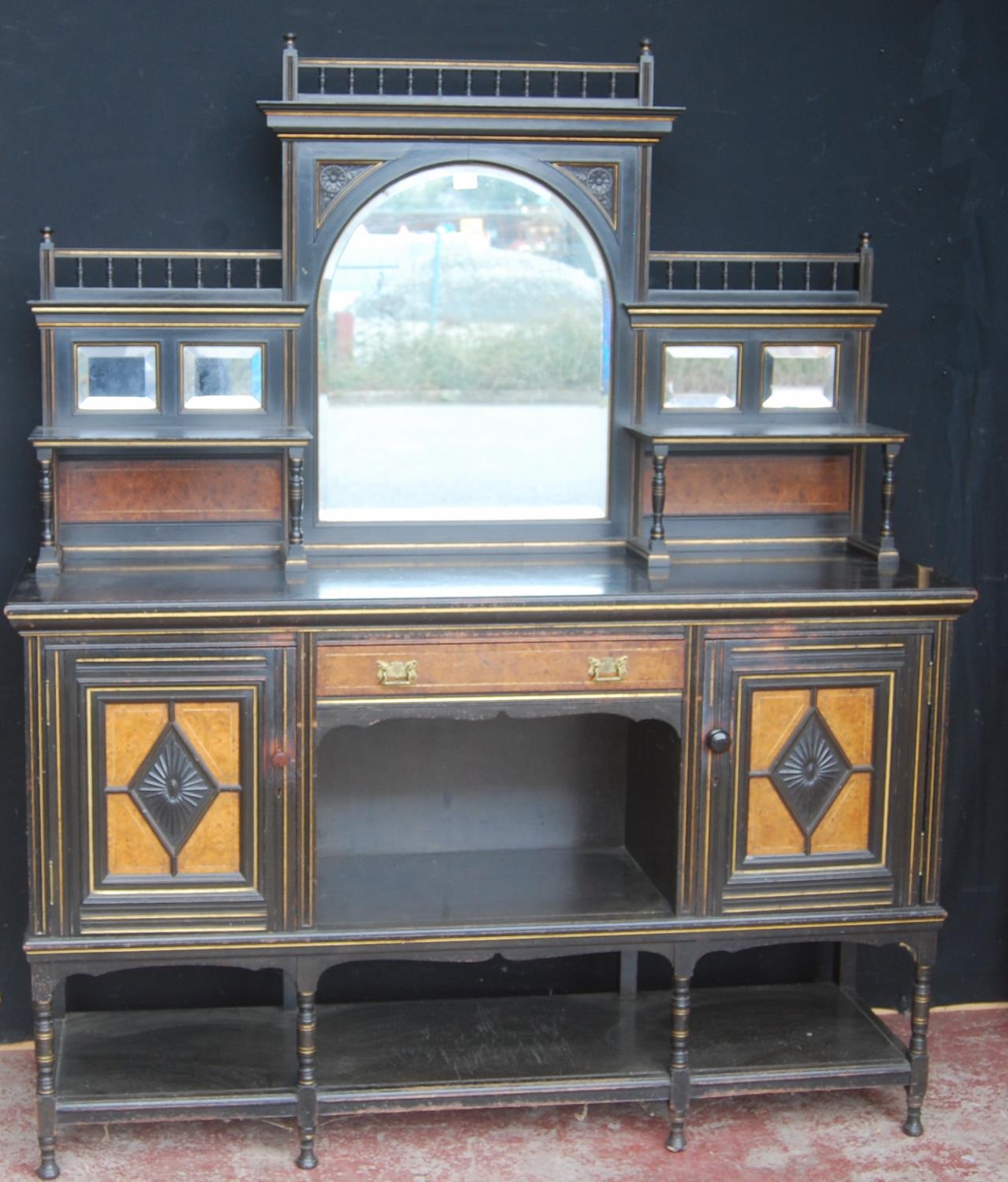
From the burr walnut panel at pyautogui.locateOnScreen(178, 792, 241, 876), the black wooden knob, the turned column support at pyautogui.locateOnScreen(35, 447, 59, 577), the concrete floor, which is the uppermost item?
the turned column support at pyautogui.locateOnScreen(35, 447, 59, 577)

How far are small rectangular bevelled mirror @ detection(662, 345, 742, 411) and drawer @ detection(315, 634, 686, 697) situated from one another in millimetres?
715

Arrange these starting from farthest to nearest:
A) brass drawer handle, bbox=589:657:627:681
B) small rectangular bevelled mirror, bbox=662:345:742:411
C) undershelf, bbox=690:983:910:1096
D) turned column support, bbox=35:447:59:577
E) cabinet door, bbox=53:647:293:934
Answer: small rectangular bevelled mirror, bbox=662:345:742:411 → undershelf, bbox=690:983:910:1096 → turned column support, bbox=35:447:59:577 → brass drawer handle, bbox=589:657:627:681 → cabinet door, bbox=53:647:293:934

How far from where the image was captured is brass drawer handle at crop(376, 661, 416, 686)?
359 cm

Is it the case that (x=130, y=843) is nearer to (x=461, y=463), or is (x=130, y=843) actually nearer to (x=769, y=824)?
(x=461, y=463)

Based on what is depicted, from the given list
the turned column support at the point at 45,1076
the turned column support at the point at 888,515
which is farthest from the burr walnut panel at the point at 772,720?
the turned column support at the point at 45,1076

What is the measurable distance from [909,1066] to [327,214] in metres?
2.36

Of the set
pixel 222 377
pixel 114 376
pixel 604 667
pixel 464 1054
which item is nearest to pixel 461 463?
pixel 222 377

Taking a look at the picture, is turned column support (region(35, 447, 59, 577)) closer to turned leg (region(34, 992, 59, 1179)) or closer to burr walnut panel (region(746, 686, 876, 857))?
turned leg (region(34, 992, 59, 1179))

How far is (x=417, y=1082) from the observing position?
150 inches

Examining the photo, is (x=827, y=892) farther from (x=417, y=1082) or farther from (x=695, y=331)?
(x=695, y=331)

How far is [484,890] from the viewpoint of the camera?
12.9 feet

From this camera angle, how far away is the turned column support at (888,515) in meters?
4.00

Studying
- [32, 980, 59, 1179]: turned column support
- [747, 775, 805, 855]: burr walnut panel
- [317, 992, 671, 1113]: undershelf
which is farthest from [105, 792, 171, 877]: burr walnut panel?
[747, 775, 805, 855]: burr walnut panel

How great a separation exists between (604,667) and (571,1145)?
1.10 meters
